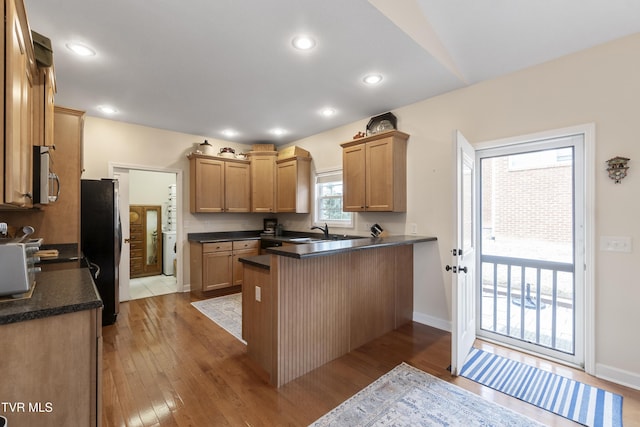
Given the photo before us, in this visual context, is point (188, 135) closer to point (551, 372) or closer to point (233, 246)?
point (233, 246)

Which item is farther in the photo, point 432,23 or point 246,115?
point 246,115

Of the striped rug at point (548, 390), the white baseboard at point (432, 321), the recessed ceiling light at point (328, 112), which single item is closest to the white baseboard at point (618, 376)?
the striped rug at point (548, 390)

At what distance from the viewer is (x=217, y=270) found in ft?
14.8

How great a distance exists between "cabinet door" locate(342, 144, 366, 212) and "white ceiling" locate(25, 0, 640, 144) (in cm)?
66

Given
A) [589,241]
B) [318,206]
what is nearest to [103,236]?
[318,206]

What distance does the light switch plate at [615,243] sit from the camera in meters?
2.19

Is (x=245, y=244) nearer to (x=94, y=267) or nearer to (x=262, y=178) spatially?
(x=262, y=178)

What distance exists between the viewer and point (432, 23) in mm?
2393

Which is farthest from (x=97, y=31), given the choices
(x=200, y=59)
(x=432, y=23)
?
(x=432, y=23)

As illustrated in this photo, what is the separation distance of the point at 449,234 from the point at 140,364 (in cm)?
325

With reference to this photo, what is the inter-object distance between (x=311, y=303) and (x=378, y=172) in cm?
190

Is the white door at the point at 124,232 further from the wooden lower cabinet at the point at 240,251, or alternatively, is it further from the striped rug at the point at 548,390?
the striped rug at the point at 548,390

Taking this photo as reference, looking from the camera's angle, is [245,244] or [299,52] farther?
[245,244]

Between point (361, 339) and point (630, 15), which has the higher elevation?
point (630, 15)
